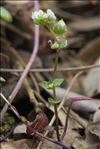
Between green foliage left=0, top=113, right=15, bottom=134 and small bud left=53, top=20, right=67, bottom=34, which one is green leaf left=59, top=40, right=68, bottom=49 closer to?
small bud left=53, top=20, right=67, bottom=34

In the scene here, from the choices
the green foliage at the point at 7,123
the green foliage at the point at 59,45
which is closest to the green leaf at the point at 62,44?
the green foliage at the point at 59,45

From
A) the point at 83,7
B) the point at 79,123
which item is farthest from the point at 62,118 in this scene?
the point at 83,7

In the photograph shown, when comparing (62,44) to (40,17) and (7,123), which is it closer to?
(40,17)

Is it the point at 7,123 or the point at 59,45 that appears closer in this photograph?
the point at 59,45

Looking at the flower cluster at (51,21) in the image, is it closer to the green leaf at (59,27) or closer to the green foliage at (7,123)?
the green leaf at (59,27)

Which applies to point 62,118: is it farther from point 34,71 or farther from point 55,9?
point 55,9

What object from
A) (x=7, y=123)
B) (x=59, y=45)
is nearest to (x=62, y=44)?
(x=59, y=45)

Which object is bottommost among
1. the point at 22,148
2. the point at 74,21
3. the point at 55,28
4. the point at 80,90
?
the point at 22,148

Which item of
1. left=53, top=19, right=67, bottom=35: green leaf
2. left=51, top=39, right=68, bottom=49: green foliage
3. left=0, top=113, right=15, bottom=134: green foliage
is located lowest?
left=0, top=113, right=15, bottom=134: green foliage

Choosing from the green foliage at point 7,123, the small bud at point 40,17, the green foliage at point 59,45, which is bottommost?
the green foliage at point 7,123

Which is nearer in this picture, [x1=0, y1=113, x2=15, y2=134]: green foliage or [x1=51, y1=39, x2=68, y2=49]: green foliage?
[x1=51, y1=39, x2=68, y2=49]: green foliage

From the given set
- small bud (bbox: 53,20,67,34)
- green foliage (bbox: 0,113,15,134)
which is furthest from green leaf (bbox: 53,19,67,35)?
green foliage (bbox: 0,113,15,134)
